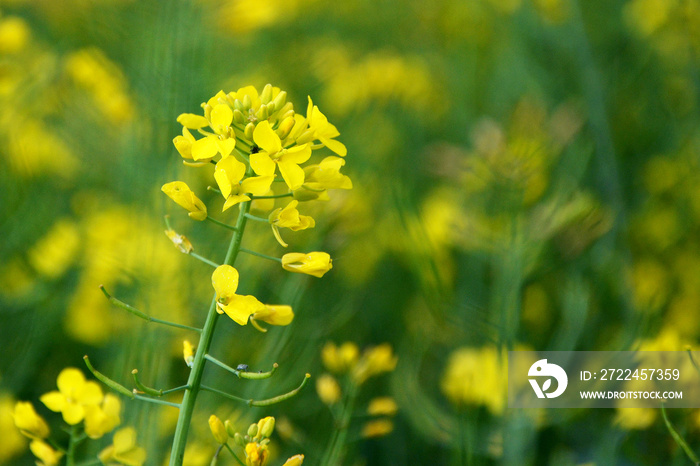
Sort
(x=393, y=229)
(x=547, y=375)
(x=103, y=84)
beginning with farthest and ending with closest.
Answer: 1. (x=393, y=229)
2. (x=103, y=84)
3. (x=547, y=375)

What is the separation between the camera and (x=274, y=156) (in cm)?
65

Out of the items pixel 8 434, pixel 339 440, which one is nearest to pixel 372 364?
pixel 339 440

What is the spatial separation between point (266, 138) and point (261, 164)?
0.03 m

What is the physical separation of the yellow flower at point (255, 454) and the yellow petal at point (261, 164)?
307 mm

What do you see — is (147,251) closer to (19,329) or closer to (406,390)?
(19,329)

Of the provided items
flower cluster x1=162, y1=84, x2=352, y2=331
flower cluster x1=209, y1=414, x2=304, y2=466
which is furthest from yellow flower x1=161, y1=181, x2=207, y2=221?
flower cluster x1=209, y1=414, x2=304, y2=466

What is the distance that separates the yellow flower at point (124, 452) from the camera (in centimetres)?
69

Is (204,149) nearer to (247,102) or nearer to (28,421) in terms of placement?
(247,102)

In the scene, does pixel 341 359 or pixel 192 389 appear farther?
pixel 341 359

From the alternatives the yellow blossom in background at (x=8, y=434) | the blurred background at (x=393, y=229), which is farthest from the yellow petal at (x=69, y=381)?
the yellow blossom in background at (x=8, y=434)

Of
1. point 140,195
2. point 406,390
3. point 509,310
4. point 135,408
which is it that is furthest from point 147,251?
point 509,310

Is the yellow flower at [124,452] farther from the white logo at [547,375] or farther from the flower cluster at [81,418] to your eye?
the white logo at [547,375]

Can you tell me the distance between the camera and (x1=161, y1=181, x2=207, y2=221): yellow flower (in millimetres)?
646

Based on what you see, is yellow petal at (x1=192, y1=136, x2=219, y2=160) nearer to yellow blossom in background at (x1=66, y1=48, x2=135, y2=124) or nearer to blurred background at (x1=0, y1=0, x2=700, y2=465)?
blurred background at (x1=0, y1=0, x2=700, y2=465)
